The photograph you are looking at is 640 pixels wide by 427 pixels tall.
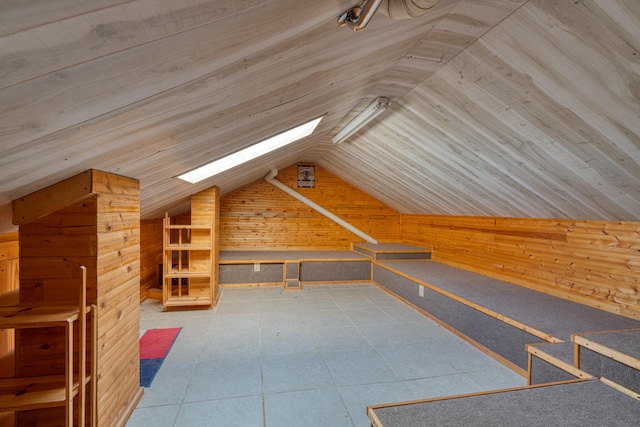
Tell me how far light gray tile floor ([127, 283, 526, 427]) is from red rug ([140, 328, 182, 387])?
0.26ft

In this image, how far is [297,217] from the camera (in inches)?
279

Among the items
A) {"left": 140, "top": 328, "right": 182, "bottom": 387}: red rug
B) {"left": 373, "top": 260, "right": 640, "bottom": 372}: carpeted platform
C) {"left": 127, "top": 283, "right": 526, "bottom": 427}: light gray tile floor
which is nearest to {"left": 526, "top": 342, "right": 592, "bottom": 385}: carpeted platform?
{"left": 373, "top": 260, "right": 640, "bottom": 372}: carpeted platform

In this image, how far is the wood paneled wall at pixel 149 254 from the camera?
496 cm

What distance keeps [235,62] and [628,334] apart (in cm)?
298

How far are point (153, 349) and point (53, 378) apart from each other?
1.52 m

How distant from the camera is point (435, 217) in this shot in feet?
19.4

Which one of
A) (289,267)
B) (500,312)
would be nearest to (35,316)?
(500,312)

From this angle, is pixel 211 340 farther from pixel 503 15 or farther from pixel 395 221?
pixel 395 221

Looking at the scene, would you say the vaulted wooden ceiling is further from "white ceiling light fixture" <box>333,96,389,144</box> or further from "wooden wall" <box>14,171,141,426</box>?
"wooden wall" <box>14,171,141,426</box>

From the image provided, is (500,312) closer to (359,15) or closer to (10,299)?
(359,15)

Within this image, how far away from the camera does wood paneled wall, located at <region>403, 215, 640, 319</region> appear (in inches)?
106

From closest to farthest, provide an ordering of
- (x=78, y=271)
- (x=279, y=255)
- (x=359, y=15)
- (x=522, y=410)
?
(x=359, y=15) → (x=522, y=410) → (x=78, y=271) → (x=279, y=255)

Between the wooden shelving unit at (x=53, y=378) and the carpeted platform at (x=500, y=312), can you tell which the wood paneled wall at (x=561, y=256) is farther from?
the wooden shelving unit at (x=53, y=378)

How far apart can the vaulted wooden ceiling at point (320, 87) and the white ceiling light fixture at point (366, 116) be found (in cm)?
10
